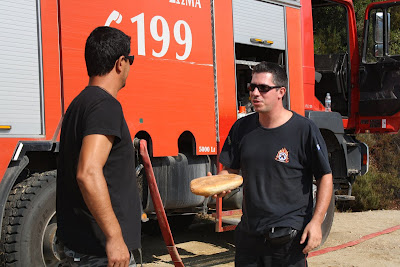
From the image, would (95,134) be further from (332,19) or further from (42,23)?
(332,19)

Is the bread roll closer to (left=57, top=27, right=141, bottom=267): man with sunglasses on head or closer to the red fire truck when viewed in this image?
(left=57, top=27, right=141, bottom=267): man with sunglasses on head

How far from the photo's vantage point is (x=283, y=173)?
3.56 meters

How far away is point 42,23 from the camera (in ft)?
17.2

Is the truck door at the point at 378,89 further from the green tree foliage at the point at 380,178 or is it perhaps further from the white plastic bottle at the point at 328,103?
the green tree foliage at the point at 380,178

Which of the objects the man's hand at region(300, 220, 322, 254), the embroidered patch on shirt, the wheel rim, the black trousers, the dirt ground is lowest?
the dirt ground

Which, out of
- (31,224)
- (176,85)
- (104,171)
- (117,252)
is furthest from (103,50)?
(176,85)

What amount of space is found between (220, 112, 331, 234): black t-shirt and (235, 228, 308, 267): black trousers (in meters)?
0.07

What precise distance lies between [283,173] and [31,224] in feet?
8.50

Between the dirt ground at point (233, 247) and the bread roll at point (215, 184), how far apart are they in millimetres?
3399

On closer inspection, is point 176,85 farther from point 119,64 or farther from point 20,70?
point 119,64

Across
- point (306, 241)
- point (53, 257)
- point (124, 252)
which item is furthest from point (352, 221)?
point (124, 252)

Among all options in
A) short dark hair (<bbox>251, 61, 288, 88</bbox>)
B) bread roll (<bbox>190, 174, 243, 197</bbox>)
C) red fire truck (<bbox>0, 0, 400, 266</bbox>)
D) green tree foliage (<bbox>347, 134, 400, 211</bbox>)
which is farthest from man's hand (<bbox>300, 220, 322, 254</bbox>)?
green tree foliage (<bbox>347, 134, 400, 211</bbox>)

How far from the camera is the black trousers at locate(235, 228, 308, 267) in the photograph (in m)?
3.50

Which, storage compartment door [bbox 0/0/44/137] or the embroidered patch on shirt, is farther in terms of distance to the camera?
storage compartment door [bbox 0/0/44/137]
